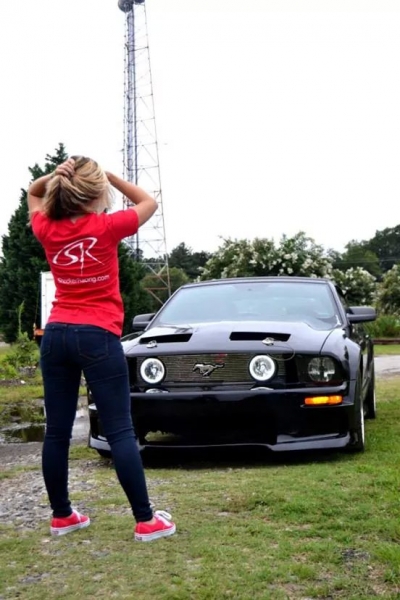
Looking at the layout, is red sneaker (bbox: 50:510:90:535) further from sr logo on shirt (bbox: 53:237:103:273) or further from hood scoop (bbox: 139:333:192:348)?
hood scoop (bbox: 139:333:192:348)

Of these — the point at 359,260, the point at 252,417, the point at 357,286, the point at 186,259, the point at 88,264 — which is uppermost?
the point at 186,259

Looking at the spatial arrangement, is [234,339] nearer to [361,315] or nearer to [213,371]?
[213,371]

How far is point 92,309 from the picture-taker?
Answer: 10.8ft

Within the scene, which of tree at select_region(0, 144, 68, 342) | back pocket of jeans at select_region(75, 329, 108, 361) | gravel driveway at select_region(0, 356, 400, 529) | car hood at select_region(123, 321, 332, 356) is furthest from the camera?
tree at select_region(0, 144, 68, 342)

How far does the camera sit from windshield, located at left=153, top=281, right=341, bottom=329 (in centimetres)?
592

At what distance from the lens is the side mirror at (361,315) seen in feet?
20.4

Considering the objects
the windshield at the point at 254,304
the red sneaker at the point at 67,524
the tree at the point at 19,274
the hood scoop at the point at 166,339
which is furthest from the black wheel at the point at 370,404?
the tree at the point at 19,274

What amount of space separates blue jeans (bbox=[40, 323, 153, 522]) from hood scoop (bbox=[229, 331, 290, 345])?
1771 millimetres

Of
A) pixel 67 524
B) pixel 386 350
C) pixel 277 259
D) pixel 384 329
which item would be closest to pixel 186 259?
pixel 277 259

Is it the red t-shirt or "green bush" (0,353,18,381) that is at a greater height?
the red t-shirt

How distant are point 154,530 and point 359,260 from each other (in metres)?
105

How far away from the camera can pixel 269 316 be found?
5.86m

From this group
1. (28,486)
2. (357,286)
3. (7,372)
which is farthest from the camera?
(357,286)

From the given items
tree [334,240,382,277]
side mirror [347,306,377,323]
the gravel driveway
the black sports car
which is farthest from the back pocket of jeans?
tree [334,240,382,277]
